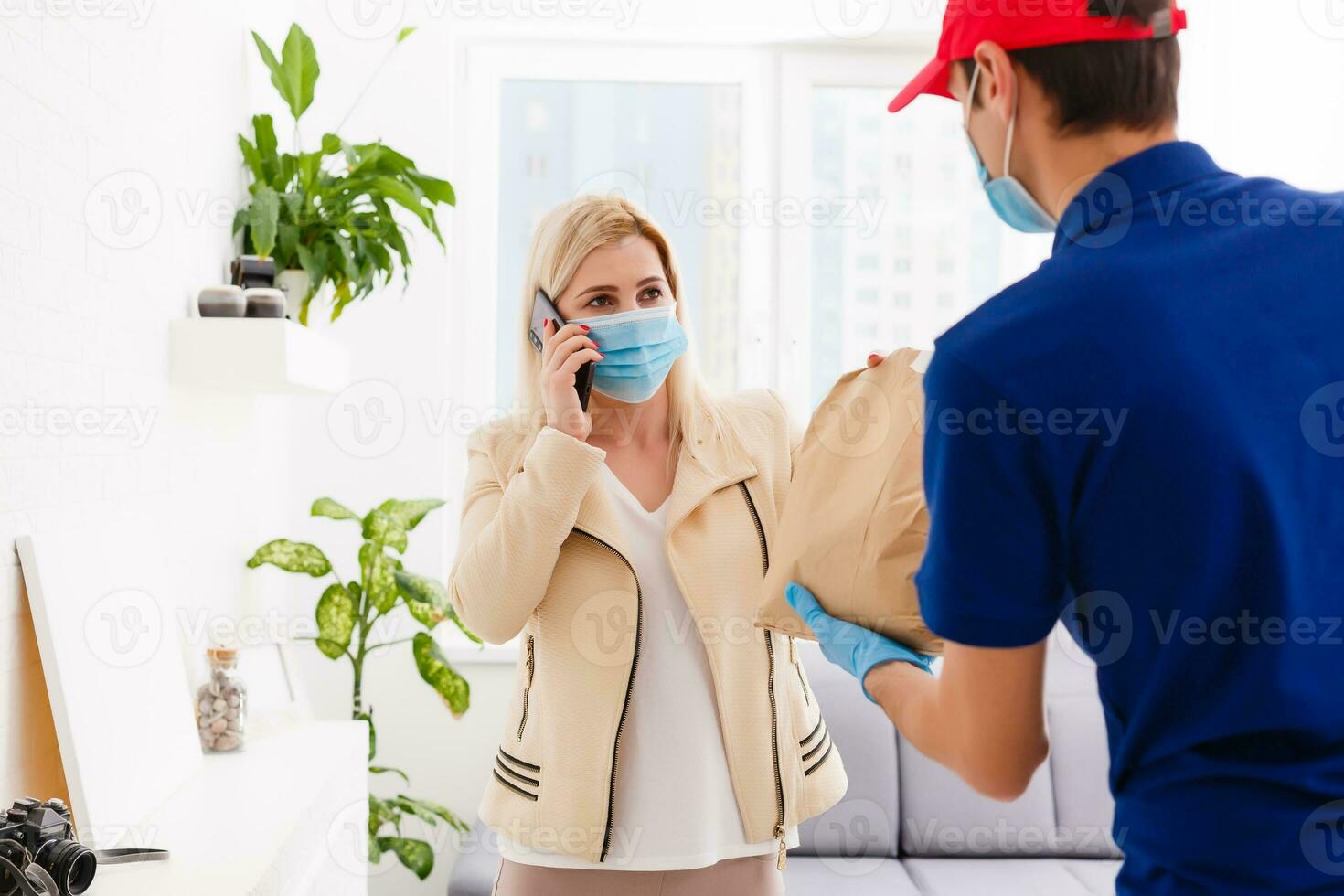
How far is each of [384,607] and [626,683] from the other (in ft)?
4.99

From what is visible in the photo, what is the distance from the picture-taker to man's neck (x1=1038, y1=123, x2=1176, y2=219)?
29.0 inches

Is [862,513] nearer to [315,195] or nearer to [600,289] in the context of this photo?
[600,289]

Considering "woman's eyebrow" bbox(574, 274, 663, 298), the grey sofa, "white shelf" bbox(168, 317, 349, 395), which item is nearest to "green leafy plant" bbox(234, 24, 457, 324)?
"white shelf" bbox(168, 317, 349, 395)

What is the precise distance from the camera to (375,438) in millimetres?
3209

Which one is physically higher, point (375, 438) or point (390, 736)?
point (375, 438)

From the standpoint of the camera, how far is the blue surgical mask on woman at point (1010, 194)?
77 cm

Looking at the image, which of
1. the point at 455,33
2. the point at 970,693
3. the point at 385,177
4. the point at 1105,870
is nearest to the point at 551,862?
the point at 970,693

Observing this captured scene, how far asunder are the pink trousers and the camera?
49cm

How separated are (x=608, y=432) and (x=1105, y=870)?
1969mm

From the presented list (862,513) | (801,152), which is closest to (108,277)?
(862,513)

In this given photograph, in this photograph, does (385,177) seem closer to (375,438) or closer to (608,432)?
(375,438)

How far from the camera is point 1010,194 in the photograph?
795 mm

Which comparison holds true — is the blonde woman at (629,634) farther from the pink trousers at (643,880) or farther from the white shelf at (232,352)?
the white shelf at (232,352)

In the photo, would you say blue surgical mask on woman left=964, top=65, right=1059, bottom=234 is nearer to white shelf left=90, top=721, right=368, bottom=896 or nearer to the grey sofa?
white shelf left=90, top=721, right=368, bottom=896
